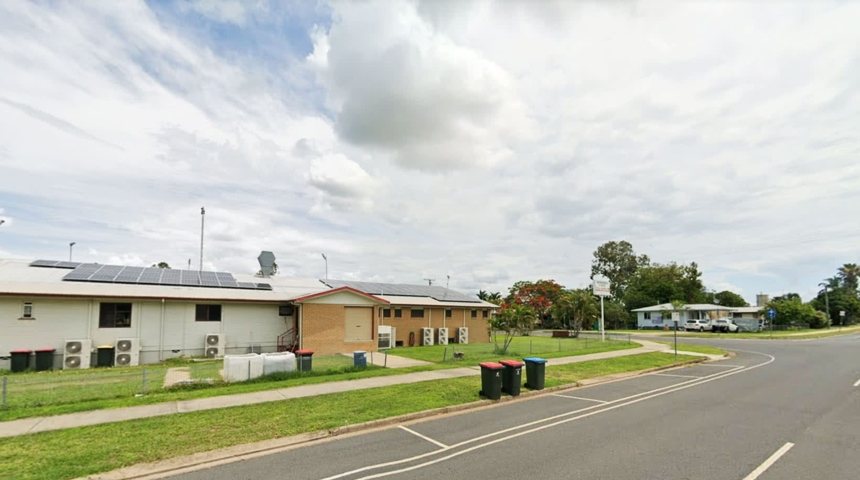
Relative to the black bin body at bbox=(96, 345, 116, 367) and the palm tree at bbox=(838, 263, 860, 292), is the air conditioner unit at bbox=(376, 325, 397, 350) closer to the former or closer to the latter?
the black bin body at bbox=(96, 345, 116, 367)

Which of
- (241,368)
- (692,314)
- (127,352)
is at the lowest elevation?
(692,314)

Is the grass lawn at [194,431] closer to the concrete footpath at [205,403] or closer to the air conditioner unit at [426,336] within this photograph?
the concrete footpath at [205,403]

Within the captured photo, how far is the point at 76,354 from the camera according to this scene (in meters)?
19.9

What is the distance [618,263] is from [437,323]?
68900 millimetres

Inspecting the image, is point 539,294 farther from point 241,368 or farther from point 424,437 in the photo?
point 424,437

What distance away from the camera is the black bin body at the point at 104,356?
802 inches

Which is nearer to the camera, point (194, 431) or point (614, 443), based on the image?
point (614, 443)

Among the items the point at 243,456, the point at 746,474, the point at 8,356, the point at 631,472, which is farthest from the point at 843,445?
the point at 8,356

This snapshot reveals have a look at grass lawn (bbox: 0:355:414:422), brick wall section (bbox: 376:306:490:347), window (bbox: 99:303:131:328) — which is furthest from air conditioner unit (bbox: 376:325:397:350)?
window (bbox: 99:303:131:328)

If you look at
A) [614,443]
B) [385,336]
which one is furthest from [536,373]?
[385,336]

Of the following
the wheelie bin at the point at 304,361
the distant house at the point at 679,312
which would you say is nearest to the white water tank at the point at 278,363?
the wheelie bin at the point at 304,361

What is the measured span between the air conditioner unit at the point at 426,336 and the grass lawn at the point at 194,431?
17.6 m

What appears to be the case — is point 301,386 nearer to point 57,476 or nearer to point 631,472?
point 57,476

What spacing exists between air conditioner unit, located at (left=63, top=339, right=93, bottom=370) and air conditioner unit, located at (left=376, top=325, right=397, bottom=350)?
1415 cm
